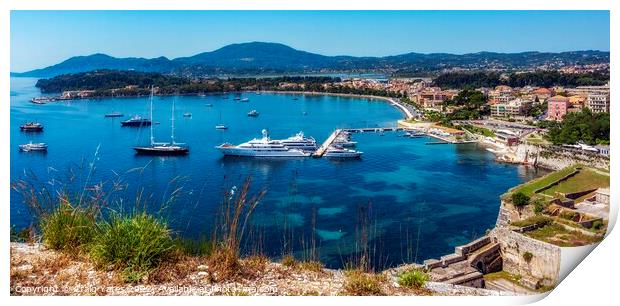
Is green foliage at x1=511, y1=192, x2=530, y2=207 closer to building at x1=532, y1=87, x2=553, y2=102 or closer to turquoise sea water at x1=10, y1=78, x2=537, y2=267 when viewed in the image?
turquoise sea water at x1=10, y1=78, x2=537, y2=267

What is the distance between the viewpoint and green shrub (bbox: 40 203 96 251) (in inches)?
79.9

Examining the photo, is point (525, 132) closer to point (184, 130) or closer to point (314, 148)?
point (314, 148)

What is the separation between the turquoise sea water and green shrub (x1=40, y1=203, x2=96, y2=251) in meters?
→ 0.76

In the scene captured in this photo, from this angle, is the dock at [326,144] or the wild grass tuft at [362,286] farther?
the dock at [326,144]

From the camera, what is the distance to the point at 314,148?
1689 cm

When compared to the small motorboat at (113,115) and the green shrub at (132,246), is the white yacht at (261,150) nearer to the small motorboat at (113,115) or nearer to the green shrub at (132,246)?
the small motorboat at (113,115)

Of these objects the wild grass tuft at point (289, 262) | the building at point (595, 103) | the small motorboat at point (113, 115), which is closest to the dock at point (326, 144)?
the small motorboat at point (113, 115)

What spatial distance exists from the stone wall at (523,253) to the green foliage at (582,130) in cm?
404

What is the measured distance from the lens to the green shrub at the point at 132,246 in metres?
1.82

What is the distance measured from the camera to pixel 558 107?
1808 centimetres

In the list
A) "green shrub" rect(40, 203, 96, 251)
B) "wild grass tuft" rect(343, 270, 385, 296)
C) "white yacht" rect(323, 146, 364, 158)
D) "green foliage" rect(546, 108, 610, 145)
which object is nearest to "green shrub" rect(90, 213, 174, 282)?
"green shrub" rect(40, 203, 96, 251)

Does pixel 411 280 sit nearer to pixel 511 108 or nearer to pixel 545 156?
pixel 545 156
